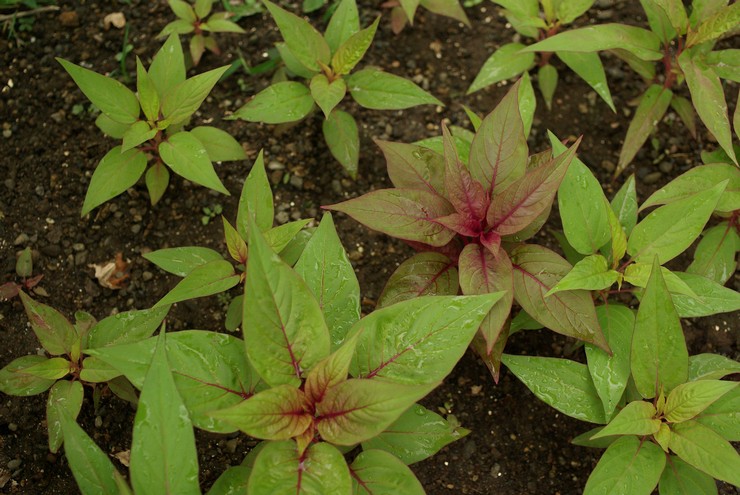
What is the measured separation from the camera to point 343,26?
2.93 m

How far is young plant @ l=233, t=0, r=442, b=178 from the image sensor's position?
9.04 ft

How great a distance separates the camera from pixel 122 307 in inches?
114

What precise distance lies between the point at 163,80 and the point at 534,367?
6.19 ft

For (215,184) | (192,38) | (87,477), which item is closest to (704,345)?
(215,184)

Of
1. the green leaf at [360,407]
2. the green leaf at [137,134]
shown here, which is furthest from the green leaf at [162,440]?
the green leaf at [137,134]

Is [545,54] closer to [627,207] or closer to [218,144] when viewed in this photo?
[627,207]

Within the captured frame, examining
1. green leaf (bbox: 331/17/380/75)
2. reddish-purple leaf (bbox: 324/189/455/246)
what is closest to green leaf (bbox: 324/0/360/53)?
green leaf (bbox: 331/17/380/75)

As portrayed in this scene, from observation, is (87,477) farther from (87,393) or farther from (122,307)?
(122,307)

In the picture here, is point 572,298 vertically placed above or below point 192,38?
below

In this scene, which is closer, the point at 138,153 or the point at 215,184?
the point at 215,184

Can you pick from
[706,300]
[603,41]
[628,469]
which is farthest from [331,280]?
[603,41]

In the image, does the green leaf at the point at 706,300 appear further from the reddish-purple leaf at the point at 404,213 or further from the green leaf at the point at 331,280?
the green leaf at the point at 331,280

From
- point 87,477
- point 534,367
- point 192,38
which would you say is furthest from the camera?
point 192,38

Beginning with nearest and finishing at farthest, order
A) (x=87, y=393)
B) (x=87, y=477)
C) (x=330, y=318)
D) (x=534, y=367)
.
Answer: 1. (x=87, y=477)
2. (x=330, y=318)
3. (x=534, y=367)
4. (x=87, y=393)
